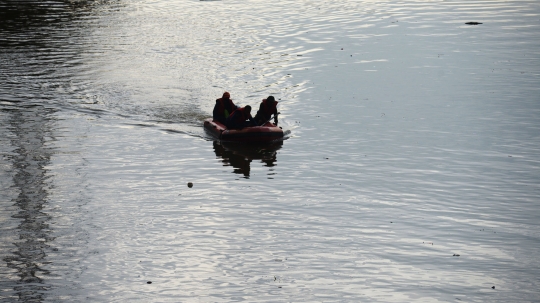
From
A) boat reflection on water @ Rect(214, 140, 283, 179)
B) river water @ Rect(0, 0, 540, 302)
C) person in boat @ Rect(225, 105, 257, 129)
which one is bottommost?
boat reflection on water @ Rect(214, 140, 283, 179)

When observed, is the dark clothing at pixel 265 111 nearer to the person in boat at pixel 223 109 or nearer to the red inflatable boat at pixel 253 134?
the red inflatable boat at pixel 253 134

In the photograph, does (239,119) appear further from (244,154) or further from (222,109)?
(244,154)

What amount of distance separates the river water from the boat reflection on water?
0.33 ft

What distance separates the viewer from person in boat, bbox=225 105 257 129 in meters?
22.7

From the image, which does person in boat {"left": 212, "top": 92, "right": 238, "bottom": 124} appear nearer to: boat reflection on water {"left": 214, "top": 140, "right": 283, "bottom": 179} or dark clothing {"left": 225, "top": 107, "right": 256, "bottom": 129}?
dark clothing {"left": 225, "top": 107, "right": 256, "bottom": 129}

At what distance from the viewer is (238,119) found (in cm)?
2281

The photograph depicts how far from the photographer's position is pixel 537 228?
1563 centimetres

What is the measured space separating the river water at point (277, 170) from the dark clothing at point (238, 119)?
1.00 m

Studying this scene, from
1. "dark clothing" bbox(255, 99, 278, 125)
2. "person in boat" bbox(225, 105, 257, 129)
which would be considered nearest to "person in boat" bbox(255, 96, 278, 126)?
"dark clothing" bbox(255, 99, 278, 125)

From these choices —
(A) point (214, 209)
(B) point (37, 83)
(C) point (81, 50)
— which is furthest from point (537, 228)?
(C) point (81, 50)

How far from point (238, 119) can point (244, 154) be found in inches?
50.3

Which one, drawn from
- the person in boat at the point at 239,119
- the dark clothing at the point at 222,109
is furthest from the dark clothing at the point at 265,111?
the dark clothing at the point at 222,109

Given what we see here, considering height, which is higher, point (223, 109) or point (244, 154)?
point (223, 109)

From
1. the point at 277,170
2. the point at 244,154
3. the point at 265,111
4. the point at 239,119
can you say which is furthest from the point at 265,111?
the point at 277,170
